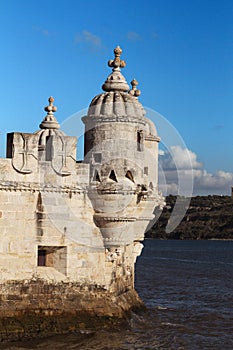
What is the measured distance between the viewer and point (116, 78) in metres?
18.6

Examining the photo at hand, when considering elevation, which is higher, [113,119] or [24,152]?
[113,119]

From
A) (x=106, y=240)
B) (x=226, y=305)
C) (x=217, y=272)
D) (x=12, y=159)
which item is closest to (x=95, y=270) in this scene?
(x=106, y=240)

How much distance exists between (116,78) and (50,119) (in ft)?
11.8

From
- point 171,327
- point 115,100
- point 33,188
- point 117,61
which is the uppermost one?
point 117,61

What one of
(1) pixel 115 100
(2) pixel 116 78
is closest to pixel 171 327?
(1) pixel 115 100

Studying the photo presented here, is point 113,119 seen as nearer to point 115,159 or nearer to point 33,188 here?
point 115,159

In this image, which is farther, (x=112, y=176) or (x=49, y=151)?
(x=112, y=176)

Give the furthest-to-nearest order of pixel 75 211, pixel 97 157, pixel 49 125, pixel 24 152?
pixel 49 125 → pixel 97 157 → pixel 75 211 → pixel 24 152

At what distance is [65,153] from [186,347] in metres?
6.06

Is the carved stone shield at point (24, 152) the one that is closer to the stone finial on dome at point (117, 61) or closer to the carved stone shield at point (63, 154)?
the carved stone shield at point (63, 154)

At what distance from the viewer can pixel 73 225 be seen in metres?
17.3

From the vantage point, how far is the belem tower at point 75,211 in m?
16.4

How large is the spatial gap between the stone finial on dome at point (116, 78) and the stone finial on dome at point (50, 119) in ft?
10.3

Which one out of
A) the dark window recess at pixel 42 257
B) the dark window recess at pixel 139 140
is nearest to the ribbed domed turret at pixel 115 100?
the dark window recess at pixel 139 140
